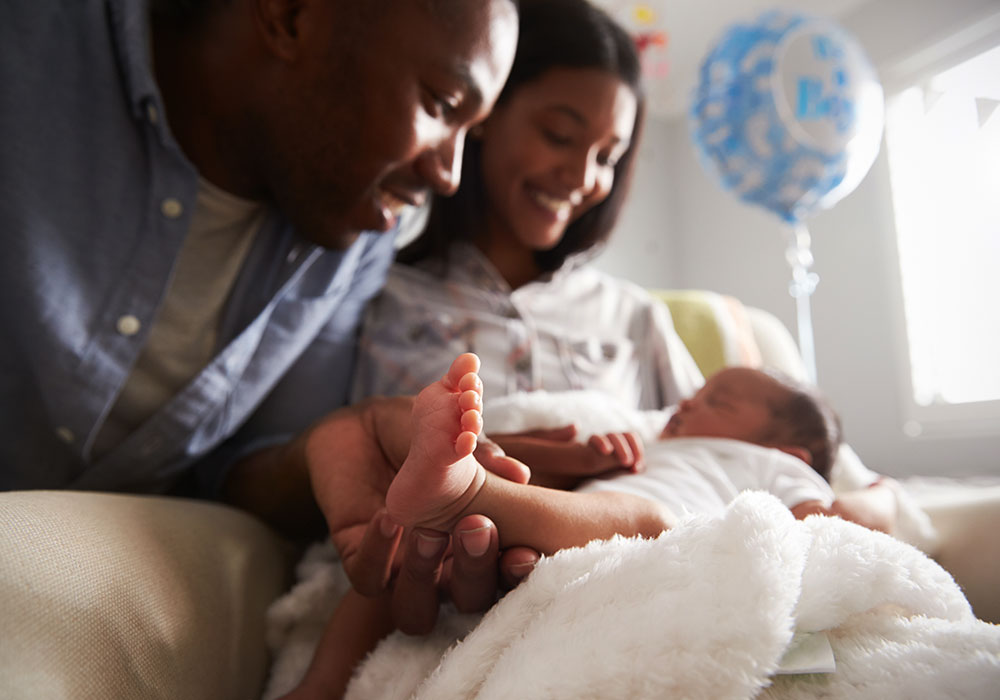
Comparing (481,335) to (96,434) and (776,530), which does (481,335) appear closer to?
(96,434)

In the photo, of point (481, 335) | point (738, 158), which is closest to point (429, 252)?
point (481, 335)

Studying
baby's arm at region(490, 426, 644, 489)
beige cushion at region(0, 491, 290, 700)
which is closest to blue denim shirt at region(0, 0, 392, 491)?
beige cushion at region(0, 491, 290, 700)

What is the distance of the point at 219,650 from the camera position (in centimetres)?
58

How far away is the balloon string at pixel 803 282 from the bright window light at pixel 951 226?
1.15ft

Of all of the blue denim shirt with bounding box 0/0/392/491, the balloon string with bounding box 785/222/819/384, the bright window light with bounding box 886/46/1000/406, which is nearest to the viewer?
the blue denim shirt with bounding box 0/0/392/491

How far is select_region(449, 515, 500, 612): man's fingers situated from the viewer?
49 centimetres

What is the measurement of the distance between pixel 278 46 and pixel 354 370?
0.49m

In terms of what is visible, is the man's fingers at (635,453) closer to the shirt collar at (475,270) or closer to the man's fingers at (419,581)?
the man's fingers at (419,581)

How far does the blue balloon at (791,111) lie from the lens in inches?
76.1

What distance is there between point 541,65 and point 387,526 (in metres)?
0.91

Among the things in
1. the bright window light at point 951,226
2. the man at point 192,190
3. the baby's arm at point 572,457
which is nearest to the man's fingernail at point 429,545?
the baby's arm at point 572,457

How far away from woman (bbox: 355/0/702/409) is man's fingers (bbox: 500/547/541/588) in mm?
535

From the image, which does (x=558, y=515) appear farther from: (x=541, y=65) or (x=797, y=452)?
(x=541, y=65)

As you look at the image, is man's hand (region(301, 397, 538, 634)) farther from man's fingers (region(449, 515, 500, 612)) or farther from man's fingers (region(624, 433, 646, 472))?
man's fingers (region(624, 433, 646, 472))
